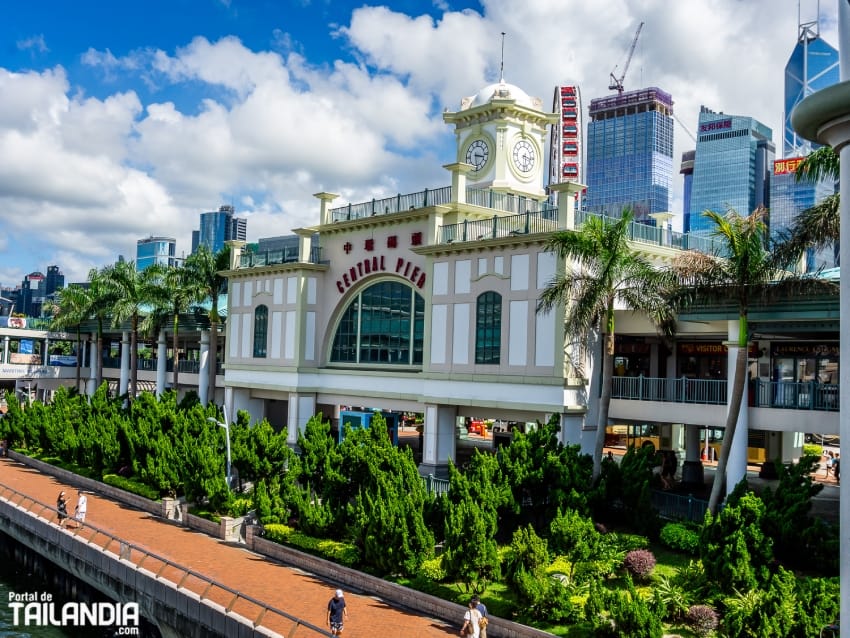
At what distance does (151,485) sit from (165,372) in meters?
28.7

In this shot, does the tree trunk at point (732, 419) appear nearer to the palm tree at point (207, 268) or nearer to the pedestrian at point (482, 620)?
the pedestrian at point (482, 620)

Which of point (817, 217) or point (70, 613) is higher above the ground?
point (817, 217)

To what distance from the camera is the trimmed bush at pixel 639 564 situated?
77.2ft

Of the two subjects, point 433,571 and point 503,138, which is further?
point 503,138

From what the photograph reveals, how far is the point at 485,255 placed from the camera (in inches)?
1459

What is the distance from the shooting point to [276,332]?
158 feet

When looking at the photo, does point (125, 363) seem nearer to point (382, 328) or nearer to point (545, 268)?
point (382, 328)

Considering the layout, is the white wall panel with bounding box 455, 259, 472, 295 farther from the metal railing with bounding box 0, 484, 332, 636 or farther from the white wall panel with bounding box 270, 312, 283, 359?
the metal railing with bounding box 0, 484, 332, 636

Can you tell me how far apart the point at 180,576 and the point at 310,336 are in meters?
23.4

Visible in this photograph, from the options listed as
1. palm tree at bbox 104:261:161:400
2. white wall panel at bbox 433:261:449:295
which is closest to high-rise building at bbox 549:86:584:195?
white wall panel at bbox 433:261:449:295

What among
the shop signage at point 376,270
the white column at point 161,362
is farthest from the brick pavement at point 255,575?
the white column at point 161,362

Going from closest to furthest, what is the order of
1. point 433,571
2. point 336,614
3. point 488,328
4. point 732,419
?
1. point 336,614
2. point 433,571
3. point 732,419
4. point 488,328

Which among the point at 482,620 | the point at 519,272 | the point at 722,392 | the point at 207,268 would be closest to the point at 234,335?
the point at 207,268

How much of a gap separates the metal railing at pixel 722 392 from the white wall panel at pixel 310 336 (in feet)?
61.5
